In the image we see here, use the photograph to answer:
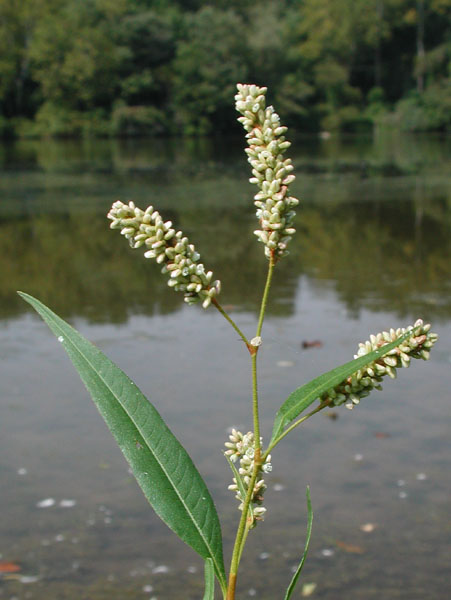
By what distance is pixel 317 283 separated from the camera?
10297 millimetres

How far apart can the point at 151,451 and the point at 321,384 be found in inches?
8.6

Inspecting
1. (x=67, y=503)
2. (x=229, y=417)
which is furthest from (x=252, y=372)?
(x=229, y=417)

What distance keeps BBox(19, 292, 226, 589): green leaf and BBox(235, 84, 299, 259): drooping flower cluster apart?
0.23 m

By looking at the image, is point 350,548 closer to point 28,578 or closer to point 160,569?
point 160,569

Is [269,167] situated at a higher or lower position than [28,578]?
higher

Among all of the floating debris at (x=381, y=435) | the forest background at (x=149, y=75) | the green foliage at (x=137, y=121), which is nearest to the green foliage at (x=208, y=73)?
the forest background at (x=149, y=75)

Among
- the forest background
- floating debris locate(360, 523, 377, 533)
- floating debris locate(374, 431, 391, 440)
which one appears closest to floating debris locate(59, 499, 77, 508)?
floating debris locate(360, 523, 377, 533)

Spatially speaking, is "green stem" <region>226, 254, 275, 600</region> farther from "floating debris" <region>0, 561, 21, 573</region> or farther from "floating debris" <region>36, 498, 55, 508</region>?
"floating debris" <region>36, 498, 55, 508</region>

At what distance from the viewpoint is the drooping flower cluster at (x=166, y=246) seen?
2.64 ft

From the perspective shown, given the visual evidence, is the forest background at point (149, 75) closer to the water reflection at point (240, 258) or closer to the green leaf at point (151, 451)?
the water reflection at point (240, 258)

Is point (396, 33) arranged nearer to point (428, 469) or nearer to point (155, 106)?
point (155, 106)

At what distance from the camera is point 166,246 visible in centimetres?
81

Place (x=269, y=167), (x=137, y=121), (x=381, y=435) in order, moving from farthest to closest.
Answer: (x=137, y=121) < (x=381, y=435) < (x=269, y=167)

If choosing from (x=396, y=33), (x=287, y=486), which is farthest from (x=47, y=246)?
(x=396, y=33)
